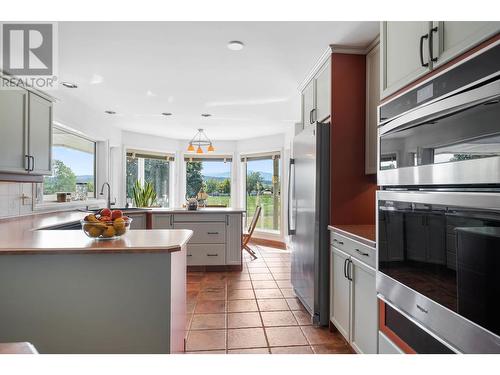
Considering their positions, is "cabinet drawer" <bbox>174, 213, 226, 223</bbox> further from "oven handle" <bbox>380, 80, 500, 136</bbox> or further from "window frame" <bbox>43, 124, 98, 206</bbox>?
"oven handle" <bbox>380, 80, 500, 136</bbox>

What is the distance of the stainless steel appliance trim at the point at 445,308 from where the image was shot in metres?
0.92

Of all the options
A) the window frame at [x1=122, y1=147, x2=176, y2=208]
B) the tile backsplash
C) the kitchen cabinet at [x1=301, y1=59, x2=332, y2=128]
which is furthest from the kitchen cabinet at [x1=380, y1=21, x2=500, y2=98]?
the window frame at [x1=122, y1=147, x2=176, y2=208]

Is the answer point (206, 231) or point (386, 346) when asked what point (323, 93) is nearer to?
point (386, 346)

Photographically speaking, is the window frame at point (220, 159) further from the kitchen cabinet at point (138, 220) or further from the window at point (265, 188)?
Answer: the kitchen cabinet at point (138, 220)

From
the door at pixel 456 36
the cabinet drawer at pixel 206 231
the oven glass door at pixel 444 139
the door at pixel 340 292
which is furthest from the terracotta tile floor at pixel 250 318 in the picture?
the door at pixel 456 36

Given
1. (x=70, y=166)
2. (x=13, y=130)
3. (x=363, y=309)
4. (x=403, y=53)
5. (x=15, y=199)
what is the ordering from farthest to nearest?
(x=70, y=166) → (x=15, y=199) → (x=13, y=130) → (x=363, y=309) → (x=403, y=53)

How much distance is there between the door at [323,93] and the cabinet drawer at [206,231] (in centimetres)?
212

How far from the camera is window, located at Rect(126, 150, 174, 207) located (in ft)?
20.5

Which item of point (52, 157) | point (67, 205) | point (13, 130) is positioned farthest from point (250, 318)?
point (67, 205)

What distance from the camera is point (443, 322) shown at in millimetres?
1103

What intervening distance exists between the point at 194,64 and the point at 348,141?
1.65m
